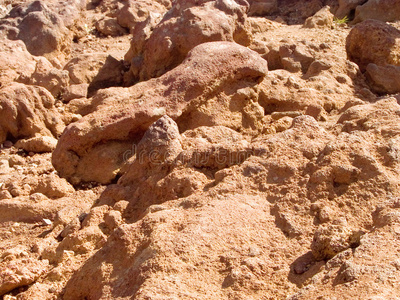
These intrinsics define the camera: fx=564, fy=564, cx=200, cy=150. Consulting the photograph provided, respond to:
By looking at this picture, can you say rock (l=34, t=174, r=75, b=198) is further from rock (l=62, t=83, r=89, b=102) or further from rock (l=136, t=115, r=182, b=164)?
rock (l=62, t=83, r=89, b=102)

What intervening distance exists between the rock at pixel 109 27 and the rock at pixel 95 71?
2259 millimetres

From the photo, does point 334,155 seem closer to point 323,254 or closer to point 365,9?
point 323,254

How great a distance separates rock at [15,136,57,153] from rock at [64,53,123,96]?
3.72 ft

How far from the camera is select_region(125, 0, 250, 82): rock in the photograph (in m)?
4.98

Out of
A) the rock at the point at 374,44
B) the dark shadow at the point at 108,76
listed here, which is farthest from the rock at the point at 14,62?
the rock at the point at 374,44

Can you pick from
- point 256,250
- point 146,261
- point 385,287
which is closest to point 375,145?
point 256,250

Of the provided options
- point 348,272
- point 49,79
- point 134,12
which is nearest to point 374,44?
point 49,79

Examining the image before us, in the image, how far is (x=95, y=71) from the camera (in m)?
5.69

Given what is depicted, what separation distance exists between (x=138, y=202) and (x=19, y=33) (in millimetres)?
4073

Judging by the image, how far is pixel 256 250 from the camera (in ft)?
7.70

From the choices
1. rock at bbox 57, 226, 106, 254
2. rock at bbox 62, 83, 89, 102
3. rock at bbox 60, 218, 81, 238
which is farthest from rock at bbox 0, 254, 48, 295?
rock at bbox 62, 83, 89, 102

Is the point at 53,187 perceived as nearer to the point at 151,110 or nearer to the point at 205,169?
the point at 151,110

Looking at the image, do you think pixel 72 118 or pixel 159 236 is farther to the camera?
pixel 72 118

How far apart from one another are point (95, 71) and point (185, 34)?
1.17 m
